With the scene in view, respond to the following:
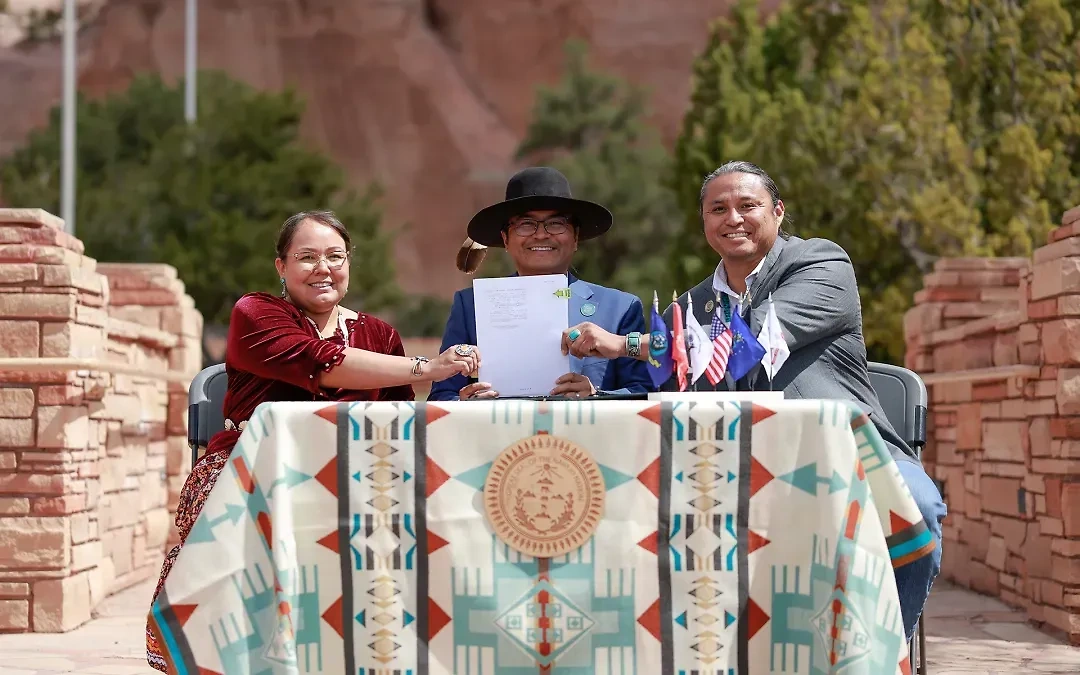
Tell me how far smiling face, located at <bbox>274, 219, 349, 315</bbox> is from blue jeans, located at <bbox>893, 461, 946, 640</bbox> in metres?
1.69

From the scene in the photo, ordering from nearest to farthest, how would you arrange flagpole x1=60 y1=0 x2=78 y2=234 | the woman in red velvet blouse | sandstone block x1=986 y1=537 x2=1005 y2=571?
1. the woman in red velvet blouse
2. sandstone block x1=986 y1=537 x2=1005 y2=571
3. flagpole x1=60 y1=0 x2=78 y2=234

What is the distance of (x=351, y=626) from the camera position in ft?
9.75

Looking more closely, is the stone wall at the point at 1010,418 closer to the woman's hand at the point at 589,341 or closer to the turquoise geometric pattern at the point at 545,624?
the woman's hand at the point at 589,341

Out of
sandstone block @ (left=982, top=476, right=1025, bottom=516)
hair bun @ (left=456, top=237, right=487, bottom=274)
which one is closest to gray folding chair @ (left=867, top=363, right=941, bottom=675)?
hair bun @ (left=456, top=237, right=487, bottom=274)

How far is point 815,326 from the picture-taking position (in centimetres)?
355

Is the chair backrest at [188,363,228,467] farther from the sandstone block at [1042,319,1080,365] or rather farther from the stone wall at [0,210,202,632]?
the sandstone block at [1042,319,1080,365]

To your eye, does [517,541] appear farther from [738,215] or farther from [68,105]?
[68,105]

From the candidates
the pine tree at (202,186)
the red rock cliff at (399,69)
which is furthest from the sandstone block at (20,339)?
the red rock cliff at (399,69)

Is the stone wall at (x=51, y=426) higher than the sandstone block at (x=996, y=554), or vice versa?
the stone wall at (x=51, y=426)

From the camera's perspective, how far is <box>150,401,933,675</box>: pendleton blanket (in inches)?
115

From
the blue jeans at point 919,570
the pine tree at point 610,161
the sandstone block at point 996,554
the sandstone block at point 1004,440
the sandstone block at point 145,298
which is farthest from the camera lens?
the pine tree at point 610,161

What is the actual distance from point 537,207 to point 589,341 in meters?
0.97

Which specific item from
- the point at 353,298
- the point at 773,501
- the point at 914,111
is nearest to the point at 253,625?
the point at 773,501

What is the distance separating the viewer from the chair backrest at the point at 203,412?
4211 millimetres
